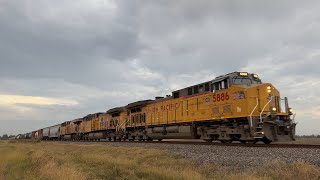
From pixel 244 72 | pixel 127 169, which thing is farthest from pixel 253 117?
pixel 127 169

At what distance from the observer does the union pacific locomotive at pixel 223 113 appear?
17.2 metres

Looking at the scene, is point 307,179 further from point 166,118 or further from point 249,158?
point 166,118

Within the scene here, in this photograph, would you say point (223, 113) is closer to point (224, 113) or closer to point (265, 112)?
point (224, 113)

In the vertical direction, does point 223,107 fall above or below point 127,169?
above

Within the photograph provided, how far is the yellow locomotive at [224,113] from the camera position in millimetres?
17188

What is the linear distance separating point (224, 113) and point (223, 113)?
0.29ft

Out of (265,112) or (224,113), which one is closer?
(265,112)

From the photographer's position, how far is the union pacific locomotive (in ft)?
56.4

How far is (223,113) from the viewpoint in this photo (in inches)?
761

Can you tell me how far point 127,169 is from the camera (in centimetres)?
1094

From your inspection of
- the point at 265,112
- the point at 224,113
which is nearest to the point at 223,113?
the point at 224,113

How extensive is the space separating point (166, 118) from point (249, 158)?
48.5 ft

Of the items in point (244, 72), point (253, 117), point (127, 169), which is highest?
point (244, 72)

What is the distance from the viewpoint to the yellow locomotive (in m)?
17.2
